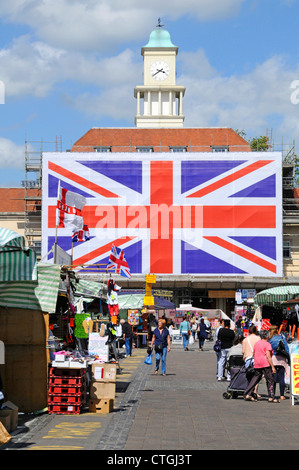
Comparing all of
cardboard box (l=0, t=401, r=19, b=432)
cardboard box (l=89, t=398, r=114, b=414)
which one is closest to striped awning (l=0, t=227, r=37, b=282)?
cardboard box (l=0, t=401, r=19, b=432)

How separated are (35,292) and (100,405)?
2356 millimetres

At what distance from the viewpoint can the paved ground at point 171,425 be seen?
10555mm

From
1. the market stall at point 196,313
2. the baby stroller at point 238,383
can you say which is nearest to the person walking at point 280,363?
the baby stroller at point 238,383

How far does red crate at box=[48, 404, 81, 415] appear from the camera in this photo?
14.2m

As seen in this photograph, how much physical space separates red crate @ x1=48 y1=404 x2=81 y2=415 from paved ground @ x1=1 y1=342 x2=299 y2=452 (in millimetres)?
131

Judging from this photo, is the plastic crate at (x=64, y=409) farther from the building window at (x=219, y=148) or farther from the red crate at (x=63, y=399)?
the building window at (x=219, y=148)

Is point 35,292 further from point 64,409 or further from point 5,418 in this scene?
point 5,418

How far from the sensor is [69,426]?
12.5 meters

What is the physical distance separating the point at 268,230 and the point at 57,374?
5014cm

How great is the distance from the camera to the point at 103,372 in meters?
15.0

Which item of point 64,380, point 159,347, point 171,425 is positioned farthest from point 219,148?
point 171,425

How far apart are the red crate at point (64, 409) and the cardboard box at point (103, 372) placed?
2.75 ft

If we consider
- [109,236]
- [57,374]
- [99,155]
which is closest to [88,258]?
[109,236]

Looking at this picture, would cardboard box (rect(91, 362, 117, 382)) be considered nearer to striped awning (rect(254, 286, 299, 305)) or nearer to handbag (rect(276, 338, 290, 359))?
handbag (rect(276, 338, 290, 359))
